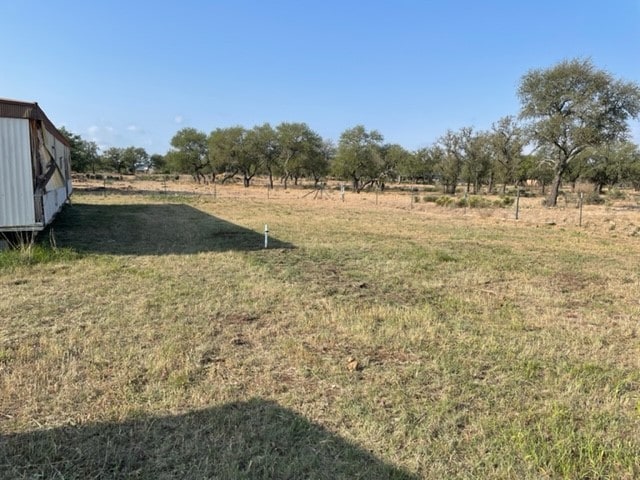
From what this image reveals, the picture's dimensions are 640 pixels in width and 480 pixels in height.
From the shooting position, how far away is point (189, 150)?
58.2 m

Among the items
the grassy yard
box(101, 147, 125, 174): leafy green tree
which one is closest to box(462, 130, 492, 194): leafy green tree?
the grassy yard

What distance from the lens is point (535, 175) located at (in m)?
51.0

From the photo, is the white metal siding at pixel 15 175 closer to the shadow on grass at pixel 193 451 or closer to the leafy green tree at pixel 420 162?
the shadow on grass at pixel 193 451

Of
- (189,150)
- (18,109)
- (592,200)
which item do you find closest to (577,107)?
(592,200)

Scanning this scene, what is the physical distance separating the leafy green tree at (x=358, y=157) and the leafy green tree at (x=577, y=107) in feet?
81.5

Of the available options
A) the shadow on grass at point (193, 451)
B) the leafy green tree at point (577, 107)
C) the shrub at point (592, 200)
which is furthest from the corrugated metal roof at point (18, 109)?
the shrub at point (592, 200)

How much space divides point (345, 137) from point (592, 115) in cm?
3000

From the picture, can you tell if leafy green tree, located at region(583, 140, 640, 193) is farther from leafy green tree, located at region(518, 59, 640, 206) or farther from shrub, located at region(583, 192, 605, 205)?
leafy green tree, located at region(518, 59, 640, 206)

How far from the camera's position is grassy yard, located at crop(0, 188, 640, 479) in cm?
249

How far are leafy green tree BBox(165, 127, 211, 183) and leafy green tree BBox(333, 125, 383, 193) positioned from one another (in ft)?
61.3

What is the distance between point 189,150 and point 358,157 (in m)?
23.4

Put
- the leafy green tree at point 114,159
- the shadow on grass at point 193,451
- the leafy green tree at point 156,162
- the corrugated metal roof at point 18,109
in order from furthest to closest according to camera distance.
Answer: the leafy green tree at point 156,162 < the leafy green tree at point 114,159 < the corrugated metal roof at point 18,109 < the shadow on grass at point 193,451

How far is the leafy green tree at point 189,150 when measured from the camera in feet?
189

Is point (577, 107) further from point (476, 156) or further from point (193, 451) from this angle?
point (193, 451)
